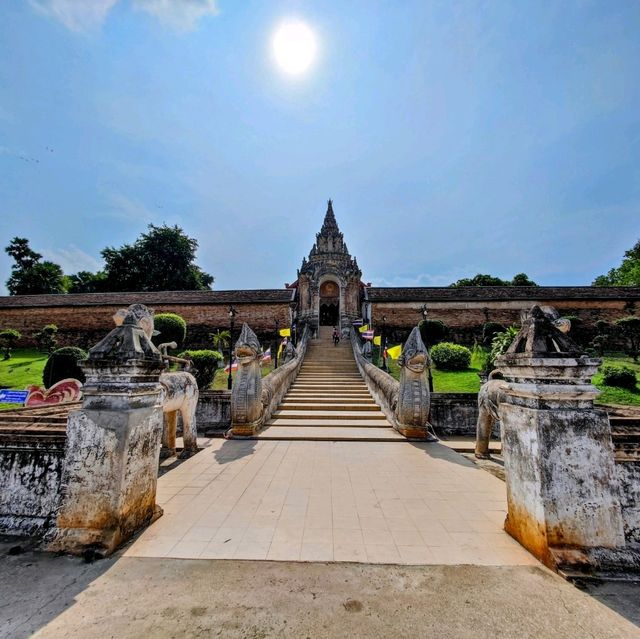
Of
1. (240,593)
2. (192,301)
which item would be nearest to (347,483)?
(240,593)

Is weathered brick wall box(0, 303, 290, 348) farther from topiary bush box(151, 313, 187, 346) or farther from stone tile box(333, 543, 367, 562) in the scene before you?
stone tile box(333, 543, 367, 562)

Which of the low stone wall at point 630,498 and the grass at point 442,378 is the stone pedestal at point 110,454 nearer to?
the low stone wall at point 630,498

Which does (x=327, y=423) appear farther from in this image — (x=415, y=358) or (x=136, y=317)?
(x=136, y=317)

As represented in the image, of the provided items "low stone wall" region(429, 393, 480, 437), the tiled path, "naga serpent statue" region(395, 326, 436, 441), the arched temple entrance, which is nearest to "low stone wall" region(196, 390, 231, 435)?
the tiled path

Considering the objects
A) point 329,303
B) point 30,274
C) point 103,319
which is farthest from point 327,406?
point 30,274

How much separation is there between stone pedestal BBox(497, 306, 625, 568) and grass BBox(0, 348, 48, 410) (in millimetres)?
15828

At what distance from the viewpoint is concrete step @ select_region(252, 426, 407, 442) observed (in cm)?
687

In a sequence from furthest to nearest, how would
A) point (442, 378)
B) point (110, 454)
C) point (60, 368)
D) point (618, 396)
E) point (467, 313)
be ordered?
point (467, 313) < point (442, 378) < point (60, 368) < point (618, 396) < point (110, 454)

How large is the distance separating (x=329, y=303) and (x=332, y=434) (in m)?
20.3

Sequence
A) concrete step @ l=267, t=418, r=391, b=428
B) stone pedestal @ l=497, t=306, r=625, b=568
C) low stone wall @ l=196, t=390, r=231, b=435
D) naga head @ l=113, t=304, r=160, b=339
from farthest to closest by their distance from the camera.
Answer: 1. low stone wall @ l=196, t=390, r=231, b=435
2. concrete step @ l=267, t=418, r=391, b=428
3. naga head @ l=113, t=304, r=160, b=339
4. stone pedestal @ l=497, t=306, r=625, b=568

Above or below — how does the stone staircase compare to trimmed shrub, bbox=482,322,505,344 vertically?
below

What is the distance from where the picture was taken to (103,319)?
23703mm

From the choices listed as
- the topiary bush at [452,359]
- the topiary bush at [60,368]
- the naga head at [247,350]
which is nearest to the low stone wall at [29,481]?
the naga head at [247,350]

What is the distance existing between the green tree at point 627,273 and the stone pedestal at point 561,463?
149ft
